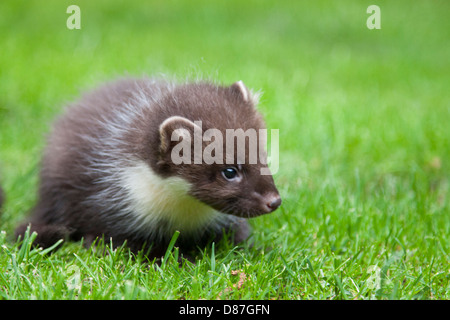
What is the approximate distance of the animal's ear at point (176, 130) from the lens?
4.57 metres

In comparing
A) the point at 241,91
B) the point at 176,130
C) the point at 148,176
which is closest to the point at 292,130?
the point at 241,91

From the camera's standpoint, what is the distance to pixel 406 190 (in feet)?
22.9

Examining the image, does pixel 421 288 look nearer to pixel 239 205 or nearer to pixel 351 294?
pixel 351 294

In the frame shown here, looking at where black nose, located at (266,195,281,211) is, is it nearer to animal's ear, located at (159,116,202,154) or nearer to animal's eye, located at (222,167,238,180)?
animal's eye, located at (222,167,238,180)

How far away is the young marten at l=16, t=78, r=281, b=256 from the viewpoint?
4.62 metres

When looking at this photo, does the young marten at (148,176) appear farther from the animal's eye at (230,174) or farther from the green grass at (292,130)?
the green grass at (292,130)

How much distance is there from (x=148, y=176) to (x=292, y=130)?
13.0 feet

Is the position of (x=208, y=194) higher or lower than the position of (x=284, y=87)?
lower

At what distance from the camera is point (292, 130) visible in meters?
8.44

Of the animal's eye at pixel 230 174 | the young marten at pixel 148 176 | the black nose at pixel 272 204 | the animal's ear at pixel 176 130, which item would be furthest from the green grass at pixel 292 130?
the animal's ear at pixel 176 130

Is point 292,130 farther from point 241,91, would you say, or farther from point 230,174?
point 230,174
